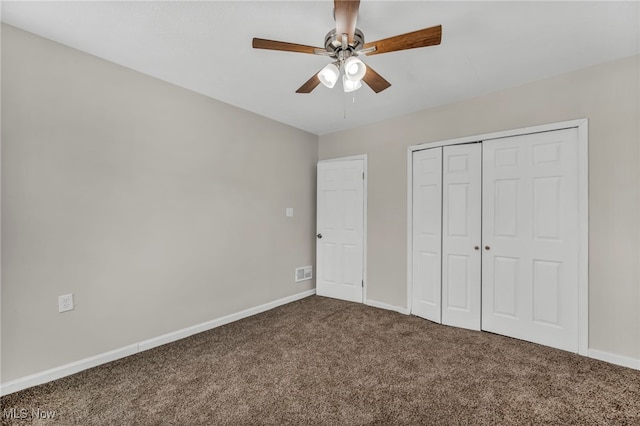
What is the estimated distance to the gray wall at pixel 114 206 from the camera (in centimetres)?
195

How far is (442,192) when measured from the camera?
3.18 meters

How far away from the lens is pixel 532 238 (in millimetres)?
2660

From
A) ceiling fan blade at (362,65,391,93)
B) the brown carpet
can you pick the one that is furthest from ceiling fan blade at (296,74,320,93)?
the brown carpet

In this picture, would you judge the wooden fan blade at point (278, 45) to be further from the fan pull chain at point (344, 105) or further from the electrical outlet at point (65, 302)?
the electrical outlet at point (65, 302)

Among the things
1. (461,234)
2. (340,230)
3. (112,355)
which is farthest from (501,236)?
(112,355)

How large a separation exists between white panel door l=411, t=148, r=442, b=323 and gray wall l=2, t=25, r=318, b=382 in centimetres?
183

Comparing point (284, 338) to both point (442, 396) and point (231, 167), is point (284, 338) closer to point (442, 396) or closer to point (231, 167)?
point (442, 396)

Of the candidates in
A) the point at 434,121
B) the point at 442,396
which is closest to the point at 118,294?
the point at 442,396

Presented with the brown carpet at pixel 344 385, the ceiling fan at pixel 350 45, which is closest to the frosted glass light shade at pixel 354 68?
the ceiling fan at pixel 350 45

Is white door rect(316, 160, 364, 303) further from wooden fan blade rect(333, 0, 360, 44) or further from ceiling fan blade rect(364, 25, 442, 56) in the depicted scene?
wooden fan blade rect(333, 0, 360, 44)

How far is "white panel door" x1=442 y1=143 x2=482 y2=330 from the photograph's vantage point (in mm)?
2961

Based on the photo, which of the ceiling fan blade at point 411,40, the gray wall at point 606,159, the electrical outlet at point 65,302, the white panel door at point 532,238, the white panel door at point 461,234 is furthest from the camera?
the white panel door at point 461,234

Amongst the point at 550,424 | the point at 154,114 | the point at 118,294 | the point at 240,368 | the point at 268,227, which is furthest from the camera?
the point at 268,227

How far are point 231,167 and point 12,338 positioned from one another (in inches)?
85.1
